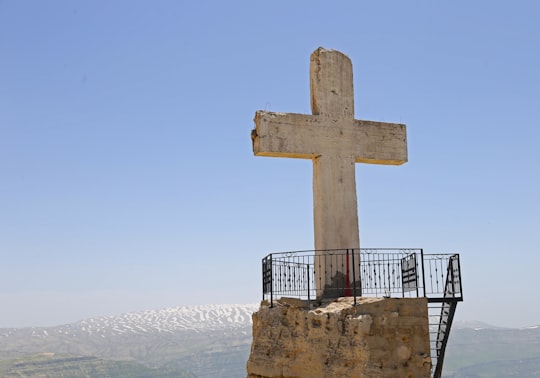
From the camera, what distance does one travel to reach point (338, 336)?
9.88m

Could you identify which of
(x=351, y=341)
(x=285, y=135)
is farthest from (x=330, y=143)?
(x=351, y=341)

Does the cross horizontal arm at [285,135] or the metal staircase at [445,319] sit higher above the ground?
the cross horizontal arm at [285,135]

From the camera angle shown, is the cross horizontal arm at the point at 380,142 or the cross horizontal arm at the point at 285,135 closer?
the cross horizontal arm at the point at 285,135

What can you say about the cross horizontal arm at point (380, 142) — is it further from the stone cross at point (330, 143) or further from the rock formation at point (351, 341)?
the rock formation at point (351, 341)

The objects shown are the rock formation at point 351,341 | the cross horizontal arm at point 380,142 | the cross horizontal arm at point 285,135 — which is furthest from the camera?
the cross horizontal arm at point 380,142

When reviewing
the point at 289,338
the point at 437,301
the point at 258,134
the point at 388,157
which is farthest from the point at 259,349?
the point at 388,157

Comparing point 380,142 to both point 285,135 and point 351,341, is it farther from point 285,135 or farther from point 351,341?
point 351,341

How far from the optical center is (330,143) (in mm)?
12398

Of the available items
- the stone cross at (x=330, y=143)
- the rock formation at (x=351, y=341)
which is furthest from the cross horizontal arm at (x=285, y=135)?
the rock formation at (x=351, y=341)

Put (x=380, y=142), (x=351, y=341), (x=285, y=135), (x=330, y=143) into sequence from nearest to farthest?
(x=351, y=341), (x=285, y=135), (x=330, y=143), (x=380, y=142)

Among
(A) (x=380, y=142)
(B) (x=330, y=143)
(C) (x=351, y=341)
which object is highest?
(A) (x=380, y=142)

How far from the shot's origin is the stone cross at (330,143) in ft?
39.2

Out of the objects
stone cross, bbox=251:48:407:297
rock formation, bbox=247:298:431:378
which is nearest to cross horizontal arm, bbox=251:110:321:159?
stone cross, bbox=251:48:407:297

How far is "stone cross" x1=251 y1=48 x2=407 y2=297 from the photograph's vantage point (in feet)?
39.2
